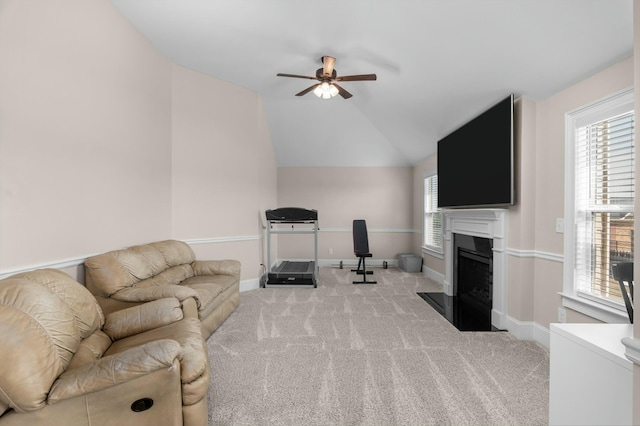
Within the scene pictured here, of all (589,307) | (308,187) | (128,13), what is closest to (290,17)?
(128,13)

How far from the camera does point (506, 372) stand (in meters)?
2.36

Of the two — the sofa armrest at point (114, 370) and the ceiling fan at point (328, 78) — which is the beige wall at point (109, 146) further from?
the ceiling fan at point (328, 78)

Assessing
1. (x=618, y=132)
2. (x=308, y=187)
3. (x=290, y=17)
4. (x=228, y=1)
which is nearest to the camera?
(x=618, y=132)

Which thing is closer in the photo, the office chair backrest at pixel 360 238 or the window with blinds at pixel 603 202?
the window with blinds at pixel 603 202

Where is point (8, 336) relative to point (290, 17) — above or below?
below

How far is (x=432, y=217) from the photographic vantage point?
618 centimetres

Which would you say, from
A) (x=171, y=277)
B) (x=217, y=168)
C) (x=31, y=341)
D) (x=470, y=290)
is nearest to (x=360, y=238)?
(x=470, y=290)

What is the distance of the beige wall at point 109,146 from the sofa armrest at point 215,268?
2.21ft

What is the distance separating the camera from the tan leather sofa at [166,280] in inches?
95.0

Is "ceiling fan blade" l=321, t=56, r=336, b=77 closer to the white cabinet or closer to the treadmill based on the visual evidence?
the treadmill

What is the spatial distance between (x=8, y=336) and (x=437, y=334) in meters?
3.22

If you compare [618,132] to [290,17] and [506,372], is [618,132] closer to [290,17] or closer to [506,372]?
[506,372]

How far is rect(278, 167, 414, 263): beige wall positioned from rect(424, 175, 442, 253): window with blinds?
0.84 meters

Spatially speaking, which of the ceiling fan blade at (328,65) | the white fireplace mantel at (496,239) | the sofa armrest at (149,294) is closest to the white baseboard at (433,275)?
the white fireplace mantel at (496,239)
